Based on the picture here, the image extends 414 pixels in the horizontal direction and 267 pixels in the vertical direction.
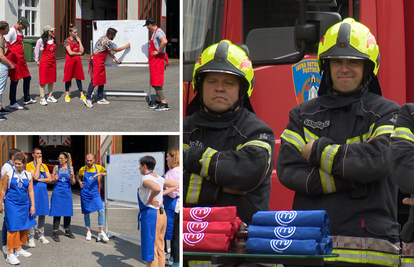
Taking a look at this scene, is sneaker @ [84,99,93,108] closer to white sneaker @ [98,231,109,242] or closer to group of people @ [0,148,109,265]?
group of people @ [0,148,109,265]

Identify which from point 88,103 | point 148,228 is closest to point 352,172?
point 148,228

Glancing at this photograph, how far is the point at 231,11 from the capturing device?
10.6 ft

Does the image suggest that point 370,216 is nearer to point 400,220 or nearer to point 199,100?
point 400,220

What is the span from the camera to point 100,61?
724 centimetres

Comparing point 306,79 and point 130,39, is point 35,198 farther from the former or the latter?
point 306,79

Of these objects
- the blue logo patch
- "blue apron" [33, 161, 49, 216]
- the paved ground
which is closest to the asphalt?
"blue apron" [33, 161, 49, 216]

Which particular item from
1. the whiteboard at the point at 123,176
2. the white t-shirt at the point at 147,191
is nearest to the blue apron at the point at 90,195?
A: the whiteboard at the point at 123,176

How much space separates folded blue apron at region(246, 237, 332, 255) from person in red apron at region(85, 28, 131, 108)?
5.18 m

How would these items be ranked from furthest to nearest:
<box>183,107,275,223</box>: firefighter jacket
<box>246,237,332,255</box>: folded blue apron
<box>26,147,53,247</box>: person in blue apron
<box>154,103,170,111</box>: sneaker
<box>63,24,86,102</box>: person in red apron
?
<box>63,24,86,102</box>: person in red apron → <box>154,103,170,111</box>: sneaker → <box>26,147,53,247</box>: person in blue apron → <box>183,107,275,223</box>: firefighter jacket → <box>246,237,332,255</box>: folded blue apron

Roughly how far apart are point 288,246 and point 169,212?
2.76 meters

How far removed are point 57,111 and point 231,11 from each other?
4.27 metres

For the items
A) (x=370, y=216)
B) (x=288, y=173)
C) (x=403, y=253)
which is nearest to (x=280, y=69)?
(x=288, y=173)

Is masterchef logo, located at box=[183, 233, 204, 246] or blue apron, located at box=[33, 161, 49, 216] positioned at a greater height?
masterchef logo, located at box=[183, 233, 204, 246]

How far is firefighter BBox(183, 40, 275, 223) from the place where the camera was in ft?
9.23
